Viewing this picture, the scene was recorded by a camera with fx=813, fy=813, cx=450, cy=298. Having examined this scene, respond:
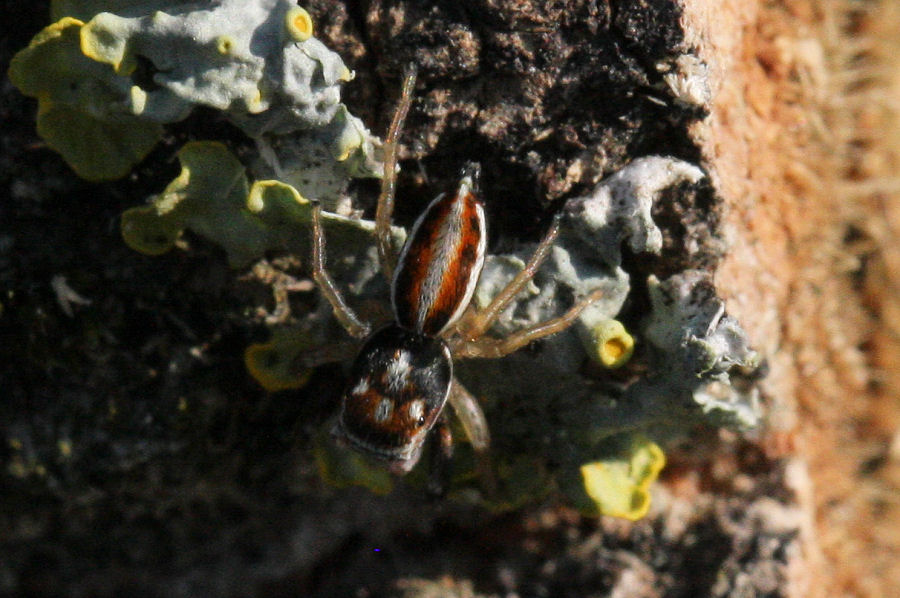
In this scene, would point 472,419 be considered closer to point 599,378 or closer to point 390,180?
point 599,378

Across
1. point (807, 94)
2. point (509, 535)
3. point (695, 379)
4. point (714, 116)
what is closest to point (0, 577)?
point (509, 535)

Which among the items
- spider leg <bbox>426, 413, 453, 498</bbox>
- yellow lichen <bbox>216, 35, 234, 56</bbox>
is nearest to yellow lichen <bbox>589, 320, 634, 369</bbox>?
spider leg <bbox>426, 413, 453, 498</bbox>

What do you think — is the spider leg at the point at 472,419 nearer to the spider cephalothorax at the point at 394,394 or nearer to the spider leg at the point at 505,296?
the spider cephalothorax at the point at 394,394

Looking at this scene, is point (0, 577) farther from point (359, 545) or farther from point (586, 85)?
point (586, 85)

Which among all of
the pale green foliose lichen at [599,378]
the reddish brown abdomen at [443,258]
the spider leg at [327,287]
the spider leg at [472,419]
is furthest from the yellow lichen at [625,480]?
the spider leg at [327,287]

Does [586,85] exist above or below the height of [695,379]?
above

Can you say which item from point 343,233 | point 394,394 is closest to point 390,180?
point 343,233
